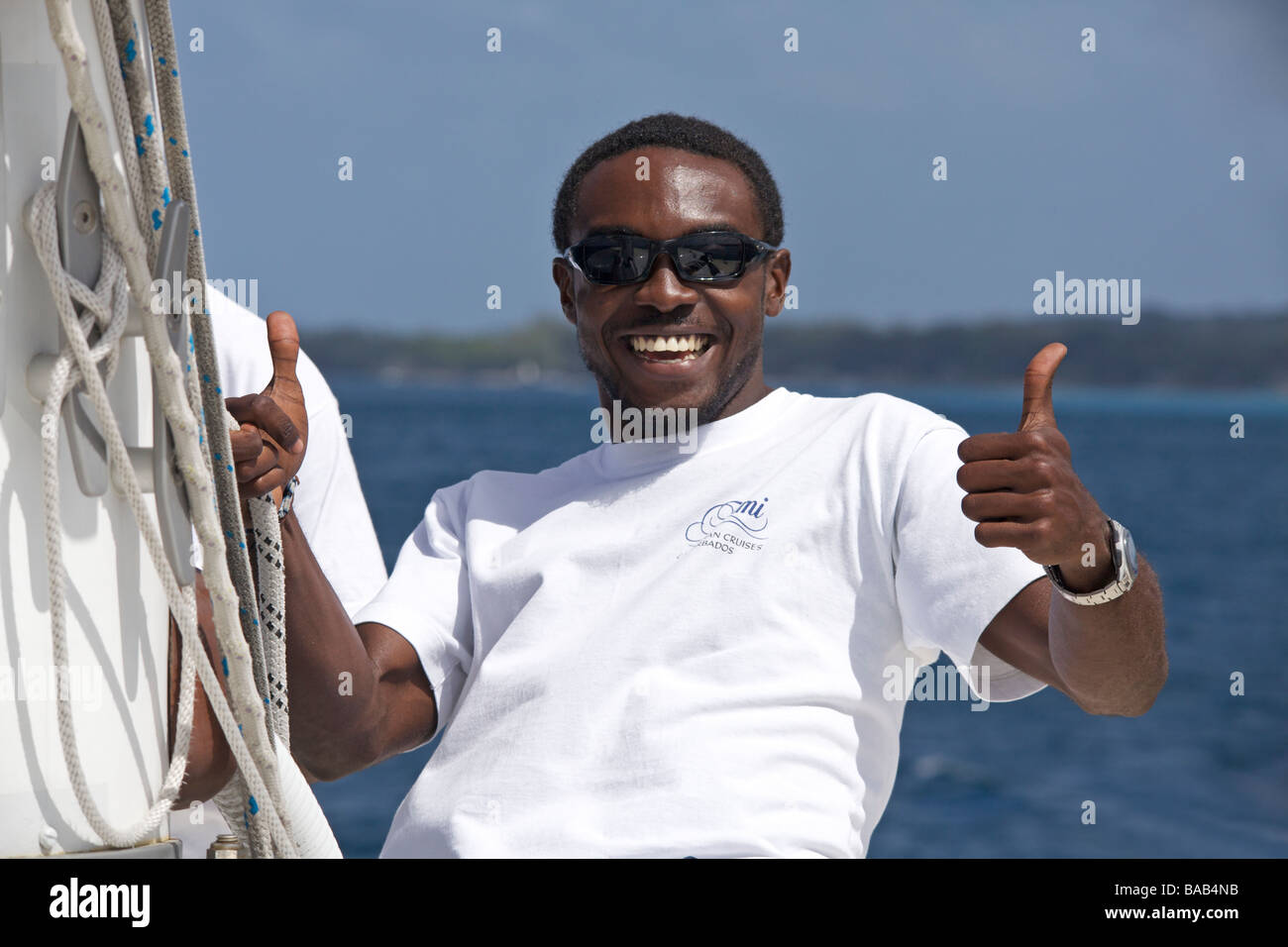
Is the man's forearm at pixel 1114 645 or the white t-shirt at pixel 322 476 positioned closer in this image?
the man's forearm at pixel 1114 645

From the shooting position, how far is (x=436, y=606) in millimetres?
2805

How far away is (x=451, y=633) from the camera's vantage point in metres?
2.80

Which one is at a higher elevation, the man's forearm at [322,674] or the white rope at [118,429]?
the white rope at [118,429]

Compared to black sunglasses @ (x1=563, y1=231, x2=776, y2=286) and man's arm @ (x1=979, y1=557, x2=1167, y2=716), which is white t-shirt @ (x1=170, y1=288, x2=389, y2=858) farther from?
man's arm @ (x1=979, y1=557, x2=1167, y2=716)

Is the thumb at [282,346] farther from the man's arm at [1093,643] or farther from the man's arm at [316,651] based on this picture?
the man's arm at [1093,643]

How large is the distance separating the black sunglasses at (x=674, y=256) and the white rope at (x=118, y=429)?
120 cm

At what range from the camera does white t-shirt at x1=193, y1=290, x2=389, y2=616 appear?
3238 mm

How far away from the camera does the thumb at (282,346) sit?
7.70ft

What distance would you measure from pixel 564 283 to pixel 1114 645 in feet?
4.57

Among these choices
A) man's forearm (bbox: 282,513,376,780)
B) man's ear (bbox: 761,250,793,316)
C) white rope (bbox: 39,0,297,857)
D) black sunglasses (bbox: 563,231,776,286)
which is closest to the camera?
white rope (bbox: 39,0,297,857)

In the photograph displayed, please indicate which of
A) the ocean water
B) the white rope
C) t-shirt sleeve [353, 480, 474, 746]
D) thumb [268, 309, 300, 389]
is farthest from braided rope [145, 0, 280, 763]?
the ocean water

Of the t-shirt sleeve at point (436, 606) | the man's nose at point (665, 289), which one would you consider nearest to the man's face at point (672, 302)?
the man's nose at point (665, 289)

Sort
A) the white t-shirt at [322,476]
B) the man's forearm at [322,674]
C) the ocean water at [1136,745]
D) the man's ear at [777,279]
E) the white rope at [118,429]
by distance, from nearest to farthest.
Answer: the white rope at [118,429], the man's forearm at [322,674], the man's ear at [777,279], the white t-shirt at [322,476], the ocean water at [1136,745]

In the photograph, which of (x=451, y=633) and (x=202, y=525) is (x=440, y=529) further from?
(x=202, y=525)
